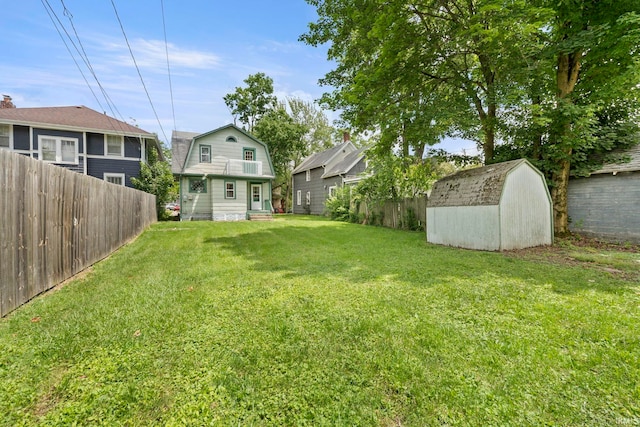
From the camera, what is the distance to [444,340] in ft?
8.79

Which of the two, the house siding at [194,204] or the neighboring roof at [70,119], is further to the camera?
the house siding at [194,204]

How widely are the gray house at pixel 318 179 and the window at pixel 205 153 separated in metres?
9.07

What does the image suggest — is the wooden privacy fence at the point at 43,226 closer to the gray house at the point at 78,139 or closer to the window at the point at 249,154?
the gray house at the point at 78,139

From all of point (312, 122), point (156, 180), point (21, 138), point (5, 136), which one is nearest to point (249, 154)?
point (156, 180)

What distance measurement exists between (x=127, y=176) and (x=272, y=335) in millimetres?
17713

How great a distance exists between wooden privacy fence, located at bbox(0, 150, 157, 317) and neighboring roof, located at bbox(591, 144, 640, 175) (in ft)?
43.0

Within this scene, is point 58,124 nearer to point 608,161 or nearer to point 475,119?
point 475,119

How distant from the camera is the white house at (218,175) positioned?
1748cm

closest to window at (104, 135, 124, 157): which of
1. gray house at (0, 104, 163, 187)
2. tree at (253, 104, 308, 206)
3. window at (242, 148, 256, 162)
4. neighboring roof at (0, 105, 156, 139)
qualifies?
gray house at (0, 104, 163, 187)

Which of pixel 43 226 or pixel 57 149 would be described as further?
pixel 57 149

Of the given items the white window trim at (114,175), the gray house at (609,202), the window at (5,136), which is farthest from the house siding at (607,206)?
the window at (5,136)

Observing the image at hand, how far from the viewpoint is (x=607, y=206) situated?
28.0 feet

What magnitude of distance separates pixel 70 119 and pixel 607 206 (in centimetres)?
2422

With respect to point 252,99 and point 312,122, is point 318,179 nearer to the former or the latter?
point 252,99
